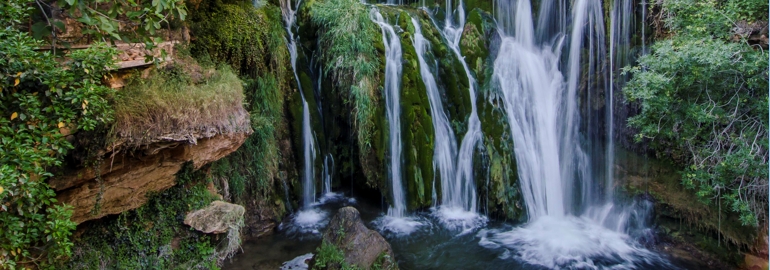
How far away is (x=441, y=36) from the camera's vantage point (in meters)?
9.73

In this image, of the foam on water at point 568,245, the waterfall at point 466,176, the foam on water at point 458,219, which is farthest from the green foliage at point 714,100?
the foam on water at point 458,219

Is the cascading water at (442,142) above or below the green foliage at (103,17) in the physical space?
below

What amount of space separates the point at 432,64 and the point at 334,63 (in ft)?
6.65

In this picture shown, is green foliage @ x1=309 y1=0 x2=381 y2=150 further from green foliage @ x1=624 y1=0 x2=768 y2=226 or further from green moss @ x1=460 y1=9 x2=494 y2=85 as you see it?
green foliage @ x1=624 y1=0 x2=768 y2=226

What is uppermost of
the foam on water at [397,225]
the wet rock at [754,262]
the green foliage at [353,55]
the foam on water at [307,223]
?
the green foliage at [353,55]

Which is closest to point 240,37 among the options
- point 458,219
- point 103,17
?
point 103,17

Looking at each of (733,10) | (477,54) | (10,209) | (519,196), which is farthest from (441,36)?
(10,209)

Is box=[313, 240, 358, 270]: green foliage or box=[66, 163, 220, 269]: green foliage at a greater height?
box=[66, 163, 220, 269]: green foliage

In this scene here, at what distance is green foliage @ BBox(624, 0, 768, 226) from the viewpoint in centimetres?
643

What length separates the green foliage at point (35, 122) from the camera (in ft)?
12.0

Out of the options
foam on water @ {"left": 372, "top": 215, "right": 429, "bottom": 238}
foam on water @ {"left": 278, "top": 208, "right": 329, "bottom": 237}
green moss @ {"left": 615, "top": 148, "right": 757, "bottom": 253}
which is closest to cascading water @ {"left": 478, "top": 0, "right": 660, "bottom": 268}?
green moss @ {"left": 615, "top": 148, "right": 757, "bottom": 253}

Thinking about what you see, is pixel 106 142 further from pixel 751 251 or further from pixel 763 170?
pixel 751 251

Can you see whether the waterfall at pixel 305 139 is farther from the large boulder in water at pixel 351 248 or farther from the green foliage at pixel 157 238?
the green foliage at pixel 157 238

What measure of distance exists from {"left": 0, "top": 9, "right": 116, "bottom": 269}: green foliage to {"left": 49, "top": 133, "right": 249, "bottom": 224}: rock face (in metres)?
0.59
